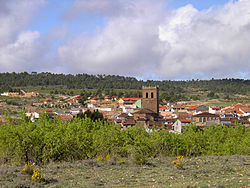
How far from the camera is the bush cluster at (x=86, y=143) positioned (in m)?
19.7

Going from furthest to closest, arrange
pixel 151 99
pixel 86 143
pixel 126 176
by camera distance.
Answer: pixel 151 99, pixel 86 143, pixel 126 176

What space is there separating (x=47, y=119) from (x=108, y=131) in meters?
4.87

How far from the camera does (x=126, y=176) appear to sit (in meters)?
15.0

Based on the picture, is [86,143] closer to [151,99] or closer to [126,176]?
[126,176]

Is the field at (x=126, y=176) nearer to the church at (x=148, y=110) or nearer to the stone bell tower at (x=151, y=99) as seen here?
the church at (x=148, y=110)

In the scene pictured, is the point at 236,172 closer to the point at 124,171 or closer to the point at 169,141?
the point at 124,171

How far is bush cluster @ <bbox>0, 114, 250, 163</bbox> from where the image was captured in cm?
1970

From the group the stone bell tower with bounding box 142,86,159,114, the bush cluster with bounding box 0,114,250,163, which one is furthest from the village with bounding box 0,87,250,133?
the bush cluster with bounding box 0,114,250,163

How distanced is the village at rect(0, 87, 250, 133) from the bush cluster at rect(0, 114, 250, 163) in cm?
1292

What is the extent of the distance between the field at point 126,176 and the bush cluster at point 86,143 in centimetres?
241

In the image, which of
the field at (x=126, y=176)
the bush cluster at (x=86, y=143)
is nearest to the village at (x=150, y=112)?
the bush cluster at (x=86, y=143)

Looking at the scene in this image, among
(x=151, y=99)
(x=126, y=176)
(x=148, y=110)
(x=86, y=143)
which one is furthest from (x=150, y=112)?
(x=126, y=176)

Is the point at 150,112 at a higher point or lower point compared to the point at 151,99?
lower

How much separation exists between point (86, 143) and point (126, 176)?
871cm
